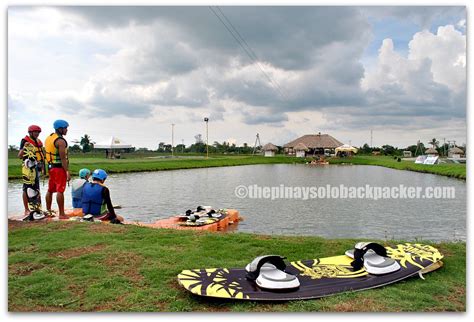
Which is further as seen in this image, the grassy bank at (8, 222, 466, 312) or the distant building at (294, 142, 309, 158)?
the distant building at (294, 142, 309, 158)

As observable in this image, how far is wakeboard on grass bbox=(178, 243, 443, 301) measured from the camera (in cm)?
391

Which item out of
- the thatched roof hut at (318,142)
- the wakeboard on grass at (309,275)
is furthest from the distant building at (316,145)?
the wakeboard on grass at (309,275)

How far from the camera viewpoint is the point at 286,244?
228 inches

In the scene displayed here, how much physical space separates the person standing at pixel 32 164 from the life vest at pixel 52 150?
0.88 feet

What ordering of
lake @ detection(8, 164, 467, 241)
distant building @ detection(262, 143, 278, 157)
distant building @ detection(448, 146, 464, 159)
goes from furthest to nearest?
distant building @ detection(262, 143, 278, 157)
distant building @ detection(448, 146, 464, 159)
lake @ detection(8, 164, 467, 241)

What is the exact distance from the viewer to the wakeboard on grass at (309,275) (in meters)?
3.91

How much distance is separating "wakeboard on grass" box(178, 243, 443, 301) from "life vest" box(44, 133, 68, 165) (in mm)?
3860

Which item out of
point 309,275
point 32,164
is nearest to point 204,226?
point 32,164

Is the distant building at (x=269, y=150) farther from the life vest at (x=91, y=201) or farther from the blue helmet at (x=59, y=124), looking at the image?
the blue helmet at (x=59, y=124)

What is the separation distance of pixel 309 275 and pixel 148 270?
195 centimetres

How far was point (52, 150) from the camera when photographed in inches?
263

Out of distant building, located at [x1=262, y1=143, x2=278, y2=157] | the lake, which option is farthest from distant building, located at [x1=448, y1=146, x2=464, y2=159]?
distant building, located at [x1=262, y1=143, x2=278, y2=157]

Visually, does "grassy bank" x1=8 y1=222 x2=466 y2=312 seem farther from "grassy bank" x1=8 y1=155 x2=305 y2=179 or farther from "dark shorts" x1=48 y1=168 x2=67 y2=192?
"grassy bank" x1=8 y1=155 x2=305 y2=179

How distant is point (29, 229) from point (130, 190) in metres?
12.1
